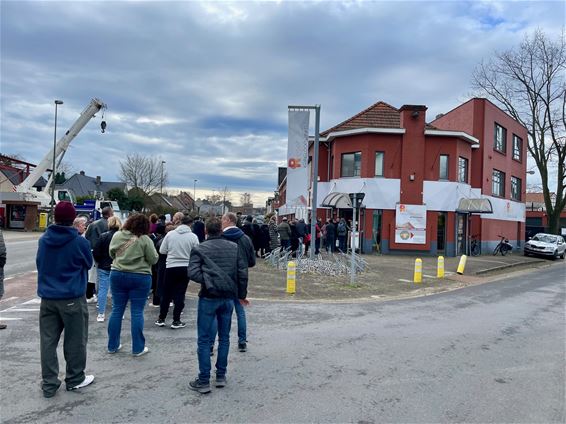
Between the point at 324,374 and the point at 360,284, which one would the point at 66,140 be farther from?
the point at 324,374

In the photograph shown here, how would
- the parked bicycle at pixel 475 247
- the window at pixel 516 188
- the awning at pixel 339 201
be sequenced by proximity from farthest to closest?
the window at pixel 516 188
the parked bicycle at pixel 475 247
the awning at pixel 339 201

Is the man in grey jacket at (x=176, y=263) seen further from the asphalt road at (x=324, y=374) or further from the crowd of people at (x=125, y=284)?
the crowd of people at (x=125, y=284)

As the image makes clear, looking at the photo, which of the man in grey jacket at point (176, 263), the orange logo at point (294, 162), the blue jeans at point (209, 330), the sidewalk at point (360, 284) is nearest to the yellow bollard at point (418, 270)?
the sidewalk at point (360, 284)

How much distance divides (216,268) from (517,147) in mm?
35574

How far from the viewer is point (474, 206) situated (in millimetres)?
23922

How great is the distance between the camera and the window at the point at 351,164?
78.8ft

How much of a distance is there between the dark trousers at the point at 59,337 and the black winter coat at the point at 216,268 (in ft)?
3.88

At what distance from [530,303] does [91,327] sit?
9.62m

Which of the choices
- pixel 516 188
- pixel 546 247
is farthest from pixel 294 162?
pixel 516 188

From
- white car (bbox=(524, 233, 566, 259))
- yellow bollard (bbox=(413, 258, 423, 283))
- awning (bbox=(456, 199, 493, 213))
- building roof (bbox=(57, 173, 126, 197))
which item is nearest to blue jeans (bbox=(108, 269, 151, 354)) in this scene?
yellow bollard (bbox=(413, 258, 423, 283))

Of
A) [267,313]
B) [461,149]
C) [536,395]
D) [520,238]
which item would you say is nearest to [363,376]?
[536,395]

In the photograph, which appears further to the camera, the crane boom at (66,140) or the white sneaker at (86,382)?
the crane boom at (66,140)

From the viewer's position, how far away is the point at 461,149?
2477 cm

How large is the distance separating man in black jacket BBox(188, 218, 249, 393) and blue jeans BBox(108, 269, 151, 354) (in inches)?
42.6
